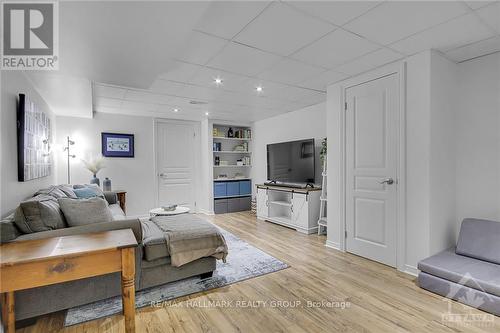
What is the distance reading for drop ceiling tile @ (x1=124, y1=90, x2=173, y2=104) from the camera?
146 inches

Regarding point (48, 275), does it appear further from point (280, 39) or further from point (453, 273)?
point (453, 273)

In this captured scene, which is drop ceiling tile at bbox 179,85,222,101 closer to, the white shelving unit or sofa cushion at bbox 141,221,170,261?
the white shelving unit

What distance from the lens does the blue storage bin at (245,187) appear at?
6.26 meters

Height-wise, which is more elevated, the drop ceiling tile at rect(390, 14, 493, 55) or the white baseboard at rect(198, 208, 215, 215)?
the drop ceiling tile at rect(390, 14, 493, 55)

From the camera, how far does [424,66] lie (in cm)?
247

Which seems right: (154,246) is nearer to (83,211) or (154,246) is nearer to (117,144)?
(83,211)

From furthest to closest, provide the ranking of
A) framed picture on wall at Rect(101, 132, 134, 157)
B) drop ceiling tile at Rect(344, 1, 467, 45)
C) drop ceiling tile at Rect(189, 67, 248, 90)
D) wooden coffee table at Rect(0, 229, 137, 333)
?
framed picture on wall at Rect(101, 132, 134, 157), drop ceiling tile at Rect(189, 67, 248, 90), drop ceiling tile at Rect(344, 1, 467, 45), wooden coffee table at Rect(0, 229, 137, 333)

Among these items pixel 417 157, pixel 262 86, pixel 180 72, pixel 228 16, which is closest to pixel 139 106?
pixel 180 72

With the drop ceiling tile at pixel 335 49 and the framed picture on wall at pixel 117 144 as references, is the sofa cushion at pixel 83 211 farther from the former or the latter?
the framed picture on wall at pixel 117 144

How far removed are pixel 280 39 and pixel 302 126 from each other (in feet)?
9.51

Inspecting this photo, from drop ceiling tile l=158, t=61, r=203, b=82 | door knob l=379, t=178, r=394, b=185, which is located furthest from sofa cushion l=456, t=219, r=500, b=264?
drop ceiling tile l=158, t=61, r=203, b=82

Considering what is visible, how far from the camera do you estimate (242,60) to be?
2609 mm

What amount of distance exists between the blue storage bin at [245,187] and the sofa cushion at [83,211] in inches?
164

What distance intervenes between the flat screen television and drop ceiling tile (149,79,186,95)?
7.73 ft
